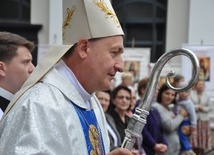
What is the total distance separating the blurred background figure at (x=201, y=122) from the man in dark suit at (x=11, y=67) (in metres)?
6.07

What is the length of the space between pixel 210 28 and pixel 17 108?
10602 millimetres

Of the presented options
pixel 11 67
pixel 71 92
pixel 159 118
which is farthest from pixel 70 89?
pixel 159 118

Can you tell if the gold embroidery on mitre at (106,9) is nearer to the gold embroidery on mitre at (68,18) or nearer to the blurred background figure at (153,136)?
the gold embroidery on mitre at (68,18)

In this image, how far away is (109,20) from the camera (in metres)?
2.08

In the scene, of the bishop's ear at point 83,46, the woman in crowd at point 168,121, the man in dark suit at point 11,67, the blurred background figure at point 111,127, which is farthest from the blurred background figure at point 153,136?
the bishop's ear at point 83,46

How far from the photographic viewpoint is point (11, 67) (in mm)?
2752

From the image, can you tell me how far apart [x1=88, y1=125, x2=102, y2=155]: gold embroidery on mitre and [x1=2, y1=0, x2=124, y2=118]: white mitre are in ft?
1.10

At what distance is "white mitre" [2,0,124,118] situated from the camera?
6.50ft

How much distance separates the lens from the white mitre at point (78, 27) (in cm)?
198

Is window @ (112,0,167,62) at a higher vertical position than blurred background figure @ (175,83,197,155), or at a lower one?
higher

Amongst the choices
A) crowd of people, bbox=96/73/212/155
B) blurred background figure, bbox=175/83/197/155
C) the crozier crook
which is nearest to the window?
crowd of people, bbox=96/73/212/155

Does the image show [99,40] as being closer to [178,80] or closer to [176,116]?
[176,116]

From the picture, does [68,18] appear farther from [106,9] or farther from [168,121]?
[168,121]

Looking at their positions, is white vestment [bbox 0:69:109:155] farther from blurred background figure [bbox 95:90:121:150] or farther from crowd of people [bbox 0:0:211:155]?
blurred background figure [bbox 95:90:121:150]
